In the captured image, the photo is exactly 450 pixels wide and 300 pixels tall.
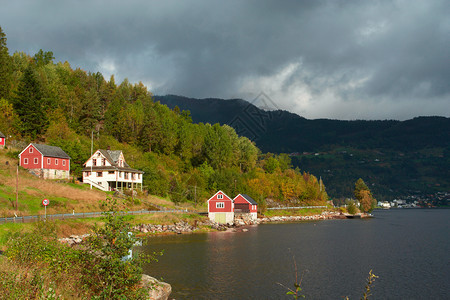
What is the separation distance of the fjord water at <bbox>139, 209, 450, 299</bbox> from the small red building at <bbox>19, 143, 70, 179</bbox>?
34838 millimetres

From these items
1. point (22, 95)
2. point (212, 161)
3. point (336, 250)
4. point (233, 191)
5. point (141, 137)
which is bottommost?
point (336, 250)

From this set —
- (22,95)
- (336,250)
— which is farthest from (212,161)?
(336,250)

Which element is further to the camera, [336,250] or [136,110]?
[136,110]

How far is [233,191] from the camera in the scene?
114875 mm

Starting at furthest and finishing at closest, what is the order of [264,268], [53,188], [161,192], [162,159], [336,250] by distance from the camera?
[162,159]
[161,192]
[53,188]
[336,250]
[264,268]

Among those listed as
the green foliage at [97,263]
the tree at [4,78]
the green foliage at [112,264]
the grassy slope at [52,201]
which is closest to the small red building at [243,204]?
the grassy slope at [52,201]

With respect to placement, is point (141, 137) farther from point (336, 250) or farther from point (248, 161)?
point (336, 250)

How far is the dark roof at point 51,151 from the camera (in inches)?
3002

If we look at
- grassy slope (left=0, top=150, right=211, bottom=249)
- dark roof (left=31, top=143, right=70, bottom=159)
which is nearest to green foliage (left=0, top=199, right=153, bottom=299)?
grassy slope (left=0, top=150, right=211, bottom=249)

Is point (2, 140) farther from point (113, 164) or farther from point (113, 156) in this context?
point (113, 164)

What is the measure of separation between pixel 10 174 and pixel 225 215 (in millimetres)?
47828

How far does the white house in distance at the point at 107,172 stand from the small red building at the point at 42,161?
6747 mm

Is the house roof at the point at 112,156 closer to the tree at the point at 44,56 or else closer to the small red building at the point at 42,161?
the small red building at the point at 42,161

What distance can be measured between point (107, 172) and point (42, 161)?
46.3 ft
